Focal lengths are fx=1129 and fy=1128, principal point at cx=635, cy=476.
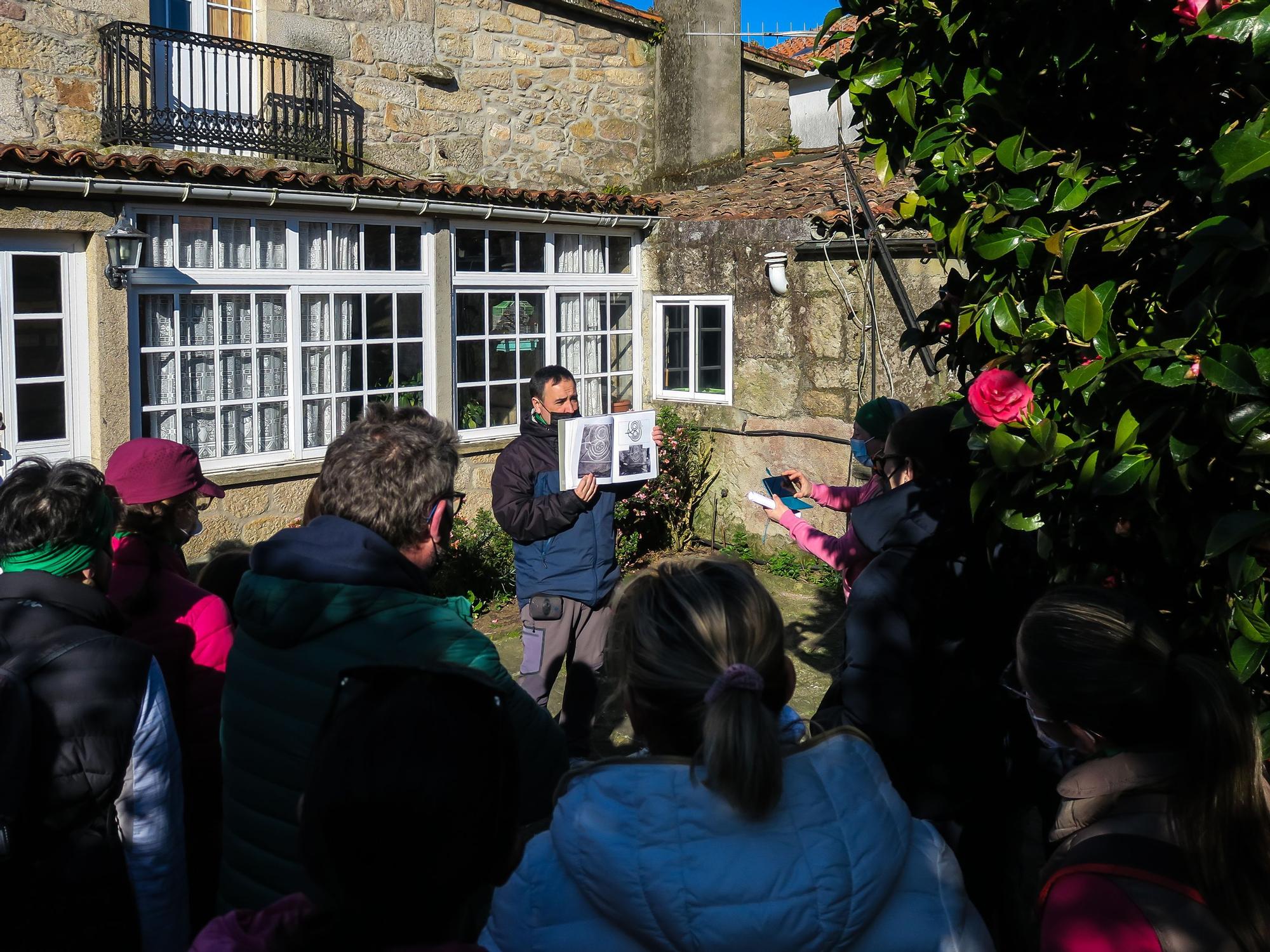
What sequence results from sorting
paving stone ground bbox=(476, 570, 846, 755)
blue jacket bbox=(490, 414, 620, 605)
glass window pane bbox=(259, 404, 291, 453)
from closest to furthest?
blue jacket bbox=(490, 414, 620, 605)
paving stone ground bbox=(476, 570, 846, 755)
glass window pane bbox=(259, 404, 291, 453)

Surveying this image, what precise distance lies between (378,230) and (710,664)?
760 cm

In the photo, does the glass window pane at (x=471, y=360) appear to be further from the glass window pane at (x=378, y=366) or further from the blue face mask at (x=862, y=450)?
the blue face mask at (x=862, y=450)

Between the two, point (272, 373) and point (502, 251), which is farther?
point (502, 251)

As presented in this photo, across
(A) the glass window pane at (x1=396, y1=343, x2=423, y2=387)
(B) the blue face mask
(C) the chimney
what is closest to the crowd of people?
(B) the blue face mask

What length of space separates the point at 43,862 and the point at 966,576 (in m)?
2.18

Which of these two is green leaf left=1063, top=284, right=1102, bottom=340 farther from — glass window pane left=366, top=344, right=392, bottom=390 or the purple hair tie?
glass window pane left=366, top=344, right=392, bottom=390

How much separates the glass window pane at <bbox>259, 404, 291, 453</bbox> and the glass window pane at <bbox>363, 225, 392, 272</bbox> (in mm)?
1280

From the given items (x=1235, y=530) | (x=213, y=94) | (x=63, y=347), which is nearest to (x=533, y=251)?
(x=213, y=94)

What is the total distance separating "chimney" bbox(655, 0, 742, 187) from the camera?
1163 centimetres

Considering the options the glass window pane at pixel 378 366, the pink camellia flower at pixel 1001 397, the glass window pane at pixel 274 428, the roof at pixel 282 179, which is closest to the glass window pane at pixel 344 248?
the roof at pixel 282 179

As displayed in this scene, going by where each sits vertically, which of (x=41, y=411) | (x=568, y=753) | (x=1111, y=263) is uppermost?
(x=1111, y=263)

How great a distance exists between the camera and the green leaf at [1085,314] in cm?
189

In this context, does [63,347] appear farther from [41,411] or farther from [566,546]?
[566,546]

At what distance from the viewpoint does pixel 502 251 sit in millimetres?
9469
